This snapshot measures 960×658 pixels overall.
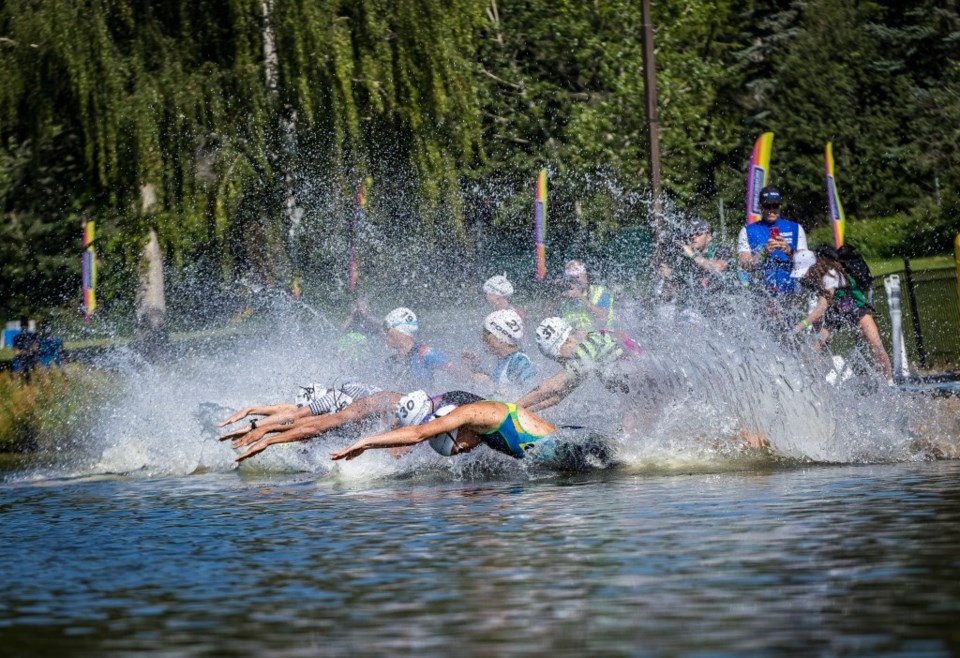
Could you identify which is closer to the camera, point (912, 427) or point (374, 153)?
point (912, 427)

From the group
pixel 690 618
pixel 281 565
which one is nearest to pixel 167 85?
pixel 281 565

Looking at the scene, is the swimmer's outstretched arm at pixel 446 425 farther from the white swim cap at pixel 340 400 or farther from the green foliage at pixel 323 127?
the green foliage at pixel 323 127

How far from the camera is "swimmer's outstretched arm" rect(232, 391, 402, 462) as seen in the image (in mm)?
13391

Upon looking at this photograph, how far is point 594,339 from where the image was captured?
43.6ft

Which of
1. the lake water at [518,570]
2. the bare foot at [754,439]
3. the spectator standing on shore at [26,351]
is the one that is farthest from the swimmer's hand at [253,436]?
the spectator standing on shore at [26,351]

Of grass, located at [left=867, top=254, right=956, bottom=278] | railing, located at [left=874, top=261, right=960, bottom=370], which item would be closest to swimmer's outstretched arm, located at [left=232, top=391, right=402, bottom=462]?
railing, located at [left=874, top=261, right=960, bottom=370]

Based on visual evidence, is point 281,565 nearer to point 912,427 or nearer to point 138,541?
point 138,541

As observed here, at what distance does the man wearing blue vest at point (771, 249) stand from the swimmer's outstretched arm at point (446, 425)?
4022 mm

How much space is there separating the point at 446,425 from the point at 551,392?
1.39 meters

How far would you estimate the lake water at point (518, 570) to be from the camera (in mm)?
6262

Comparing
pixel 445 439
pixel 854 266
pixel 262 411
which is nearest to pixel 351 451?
pixel 445 439

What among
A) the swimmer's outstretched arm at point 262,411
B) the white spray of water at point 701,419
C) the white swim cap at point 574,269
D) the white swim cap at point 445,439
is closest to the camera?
the white swim cap at point 445,439

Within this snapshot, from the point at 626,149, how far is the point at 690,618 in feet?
102

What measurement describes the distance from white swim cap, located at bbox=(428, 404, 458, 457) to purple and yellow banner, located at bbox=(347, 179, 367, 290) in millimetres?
9257
